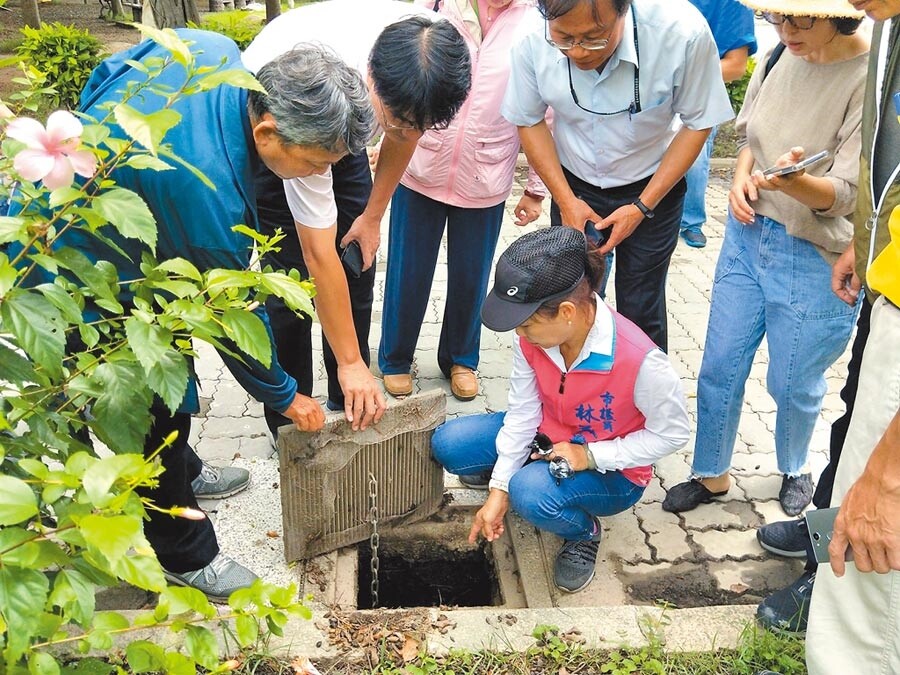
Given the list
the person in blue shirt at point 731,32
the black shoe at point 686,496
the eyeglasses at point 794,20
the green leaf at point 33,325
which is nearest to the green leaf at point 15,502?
the green leaf at point 33,325

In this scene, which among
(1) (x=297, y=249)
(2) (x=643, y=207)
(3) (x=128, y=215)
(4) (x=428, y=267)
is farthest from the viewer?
(4) (x=428, y=267)

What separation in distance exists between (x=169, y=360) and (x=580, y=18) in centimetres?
170

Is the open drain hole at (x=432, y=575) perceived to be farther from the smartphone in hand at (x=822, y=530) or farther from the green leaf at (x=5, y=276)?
the green leaf at (x=5, y=276)

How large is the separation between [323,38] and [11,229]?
1642mm

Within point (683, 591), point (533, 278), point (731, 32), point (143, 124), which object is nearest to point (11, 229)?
point (143, 124)

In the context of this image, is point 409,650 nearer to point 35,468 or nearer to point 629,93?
point 35,468

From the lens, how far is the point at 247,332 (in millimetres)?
1452

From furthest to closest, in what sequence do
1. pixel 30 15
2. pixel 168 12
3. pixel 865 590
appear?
pixel 30 15, pixel 168 12, pixel 865 590

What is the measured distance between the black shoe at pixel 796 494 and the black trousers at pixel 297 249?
1743 millimetres

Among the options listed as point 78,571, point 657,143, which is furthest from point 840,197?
point 78,571

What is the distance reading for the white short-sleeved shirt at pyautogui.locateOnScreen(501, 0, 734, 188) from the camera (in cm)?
272

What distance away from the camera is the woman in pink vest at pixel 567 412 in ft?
7.70

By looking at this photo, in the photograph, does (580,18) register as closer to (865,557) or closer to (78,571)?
(865,557)

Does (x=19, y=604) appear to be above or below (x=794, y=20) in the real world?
below
